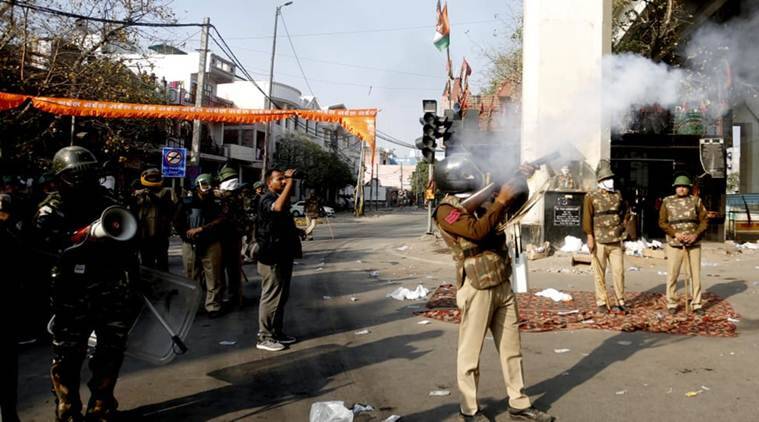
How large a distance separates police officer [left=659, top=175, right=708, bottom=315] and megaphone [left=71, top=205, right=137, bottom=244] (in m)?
6.20

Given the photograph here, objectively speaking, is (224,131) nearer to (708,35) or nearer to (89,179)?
(708,35)

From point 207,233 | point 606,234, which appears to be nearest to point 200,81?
point 207,233

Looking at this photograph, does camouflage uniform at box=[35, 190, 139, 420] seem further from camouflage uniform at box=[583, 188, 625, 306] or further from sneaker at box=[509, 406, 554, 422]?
camouflage uniform at box=[583, 188, 625, 306]

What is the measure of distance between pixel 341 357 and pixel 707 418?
2.90 metres

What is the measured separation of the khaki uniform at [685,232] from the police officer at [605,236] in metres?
0.58

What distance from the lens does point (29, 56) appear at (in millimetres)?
14617

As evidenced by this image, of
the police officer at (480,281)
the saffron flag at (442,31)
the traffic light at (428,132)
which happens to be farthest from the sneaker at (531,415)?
the saffron flag at (442,31)

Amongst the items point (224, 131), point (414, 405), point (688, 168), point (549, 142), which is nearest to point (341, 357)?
point (414, 405)

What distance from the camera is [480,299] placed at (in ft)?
11.5

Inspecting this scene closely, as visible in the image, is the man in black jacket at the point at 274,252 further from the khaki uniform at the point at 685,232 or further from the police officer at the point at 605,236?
the khaki uniform at the point at 685,232

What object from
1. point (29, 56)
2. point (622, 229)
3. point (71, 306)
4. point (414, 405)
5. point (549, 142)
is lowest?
point (414, 405)

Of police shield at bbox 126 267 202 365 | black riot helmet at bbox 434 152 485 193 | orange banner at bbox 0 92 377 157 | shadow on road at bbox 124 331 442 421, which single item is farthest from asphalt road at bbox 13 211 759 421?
orange banner at bbox 0 92 377 157

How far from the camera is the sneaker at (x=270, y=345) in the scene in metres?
5.28

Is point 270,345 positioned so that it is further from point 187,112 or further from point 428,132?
point 187,112
